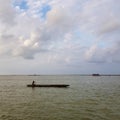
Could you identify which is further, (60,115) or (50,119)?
(60,115)

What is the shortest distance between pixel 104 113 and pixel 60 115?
216 inches

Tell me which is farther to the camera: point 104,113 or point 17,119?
point 104,113

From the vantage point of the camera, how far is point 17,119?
24.0m

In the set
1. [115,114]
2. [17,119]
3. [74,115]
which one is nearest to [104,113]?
[115,114]

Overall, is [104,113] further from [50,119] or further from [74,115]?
[50,119]

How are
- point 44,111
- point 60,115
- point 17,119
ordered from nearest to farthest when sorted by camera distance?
point 17,119 → point 60,115 → point 44,111

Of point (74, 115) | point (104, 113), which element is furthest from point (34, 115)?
point (104, 113)

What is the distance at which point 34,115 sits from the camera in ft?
85.7

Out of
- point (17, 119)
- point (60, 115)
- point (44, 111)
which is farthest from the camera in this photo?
point (44, 111)

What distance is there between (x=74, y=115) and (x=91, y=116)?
6.54ft

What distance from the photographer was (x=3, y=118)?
80.6 feet

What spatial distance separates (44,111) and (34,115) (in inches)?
98.3

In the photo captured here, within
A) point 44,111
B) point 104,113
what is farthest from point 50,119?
point 104,113

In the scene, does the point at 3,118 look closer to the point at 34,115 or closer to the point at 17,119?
the point at 17,119
